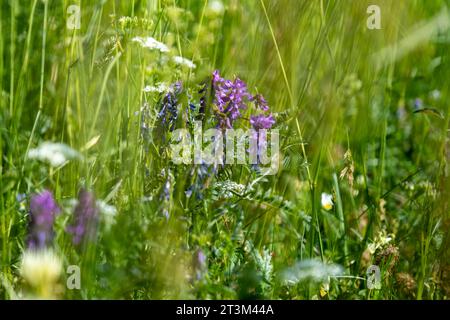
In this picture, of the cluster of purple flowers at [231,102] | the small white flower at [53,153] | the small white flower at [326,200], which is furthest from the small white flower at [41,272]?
the small white flower at [326,200]

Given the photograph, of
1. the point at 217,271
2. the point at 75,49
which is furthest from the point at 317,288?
the point at 75,49

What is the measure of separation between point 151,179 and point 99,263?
0.22 metres

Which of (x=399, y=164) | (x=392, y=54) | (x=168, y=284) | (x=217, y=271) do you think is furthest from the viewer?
(x=399, y=164)

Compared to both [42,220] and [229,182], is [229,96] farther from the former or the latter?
[42,220]

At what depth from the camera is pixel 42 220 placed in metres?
1.58

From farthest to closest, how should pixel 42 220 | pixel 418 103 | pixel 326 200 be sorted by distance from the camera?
1. pixel 418 103
2. pixel 326 200
3. pixel 42 220

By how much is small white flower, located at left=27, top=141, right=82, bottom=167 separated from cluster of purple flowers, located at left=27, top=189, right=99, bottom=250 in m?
0.11

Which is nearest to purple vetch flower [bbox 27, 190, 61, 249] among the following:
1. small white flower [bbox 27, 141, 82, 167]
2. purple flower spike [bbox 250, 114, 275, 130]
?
small white flower [bbox 27, 141, 82, 167]

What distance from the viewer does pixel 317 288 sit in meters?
1.71

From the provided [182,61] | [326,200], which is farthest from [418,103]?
[182,61]

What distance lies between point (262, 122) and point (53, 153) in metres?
0.48

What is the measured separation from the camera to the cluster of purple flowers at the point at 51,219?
1546mm

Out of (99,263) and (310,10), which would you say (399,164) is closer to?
(310,10)

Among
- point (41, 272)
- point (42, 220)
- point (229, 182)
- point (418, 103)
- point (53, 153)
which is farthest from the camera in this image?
point (418, 103)
